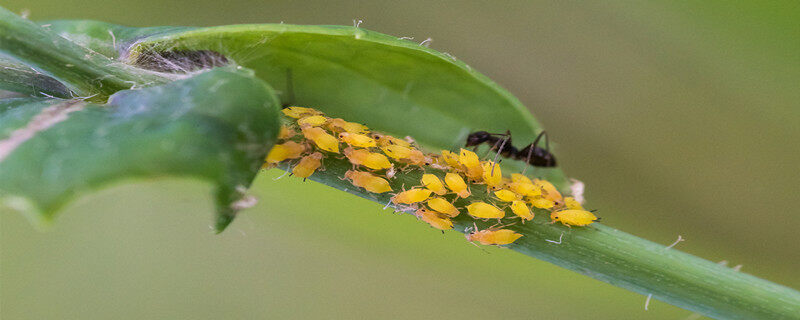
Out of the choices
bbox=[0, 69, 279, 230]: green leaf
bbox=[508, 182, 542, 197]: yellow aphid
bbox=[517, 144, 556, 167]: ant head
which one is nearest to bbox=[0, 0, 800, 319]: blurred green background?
bbox=[517, 144, 556, 167]: ant head

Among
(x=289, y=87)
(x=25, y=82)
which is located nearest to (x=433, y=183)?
(x=289, y=87)

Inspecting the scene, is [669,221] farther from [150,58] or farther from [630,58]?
[150,58]

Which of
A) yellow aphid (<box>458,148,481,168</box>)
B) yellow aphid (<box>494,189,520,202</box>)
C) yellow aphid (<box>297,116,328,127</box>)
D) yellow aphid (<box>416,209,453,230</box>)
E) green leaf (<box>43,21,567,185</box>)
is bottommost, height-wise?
yellow aphid (<box>416,209,453,230</box>)

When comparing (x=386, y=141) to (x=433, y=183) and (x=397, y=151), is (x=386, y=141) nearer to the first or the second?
(x=397, y=151)

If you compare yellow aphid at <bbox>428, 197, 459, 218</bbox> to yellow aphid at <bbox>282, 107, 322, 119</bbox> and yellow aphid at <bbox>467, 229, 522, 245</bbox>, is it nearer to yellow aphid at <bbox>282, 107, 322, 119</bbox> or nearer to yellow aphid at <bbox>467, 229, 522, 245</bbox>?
yellow aphid at <bbox>467, 229, 522, 245</bbox>

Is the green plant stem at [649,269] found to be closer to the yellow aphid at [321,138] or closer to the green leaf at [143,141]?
the yellow aphid at [321,138]
